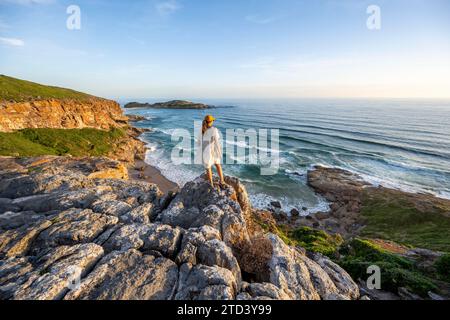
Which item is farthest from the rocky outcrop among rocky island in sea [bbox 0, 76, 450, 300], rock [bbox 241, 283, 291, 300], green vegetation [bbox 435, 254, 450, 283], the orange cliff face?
the orange cliff face

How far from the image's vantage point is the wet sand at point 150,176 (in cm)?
3244

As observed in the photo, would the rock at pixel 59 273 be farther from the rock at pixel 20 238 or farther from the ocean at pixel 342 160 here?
the ocean at pixel 342 160

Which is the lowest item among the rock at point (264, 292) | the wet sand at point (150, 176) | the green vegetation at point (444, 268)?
the green vegetation at point (444, 268)

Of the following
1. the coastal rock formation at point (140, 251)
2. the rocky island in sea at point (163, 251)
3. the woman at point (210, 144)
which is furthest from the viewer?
the woman at point (210, 144)

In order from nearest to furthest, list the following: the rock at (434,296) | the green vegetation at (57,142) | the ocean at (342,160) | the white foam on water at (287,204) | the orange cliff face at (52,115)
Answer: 1. the rock at (434,296)
2. the green vegetation at (57,142)
3. the white foam on water at (287,204)
4. the orange cliff face at (52,115)
5. the ocean at (342,160)

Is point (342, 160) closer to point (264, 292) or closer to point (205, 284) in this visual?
point (264, 292)

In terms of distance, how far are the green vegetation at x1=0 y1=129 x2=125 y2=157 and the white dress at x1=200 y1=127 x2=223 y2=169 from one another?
24.2 meters

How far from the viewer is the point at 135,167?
3941 cm

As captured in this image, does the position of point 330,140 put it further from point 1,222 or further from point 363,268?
point 1,222

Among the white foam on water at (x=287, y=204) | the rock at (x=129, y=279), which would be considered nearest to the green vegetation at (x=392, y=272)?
the rock at (x=129, y=279)

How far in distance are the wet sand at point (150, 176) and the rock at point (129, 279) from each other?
2447 centimetres

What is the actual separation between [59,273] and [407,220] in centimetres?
3231

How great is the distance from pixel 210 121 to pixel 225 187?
375 cm
